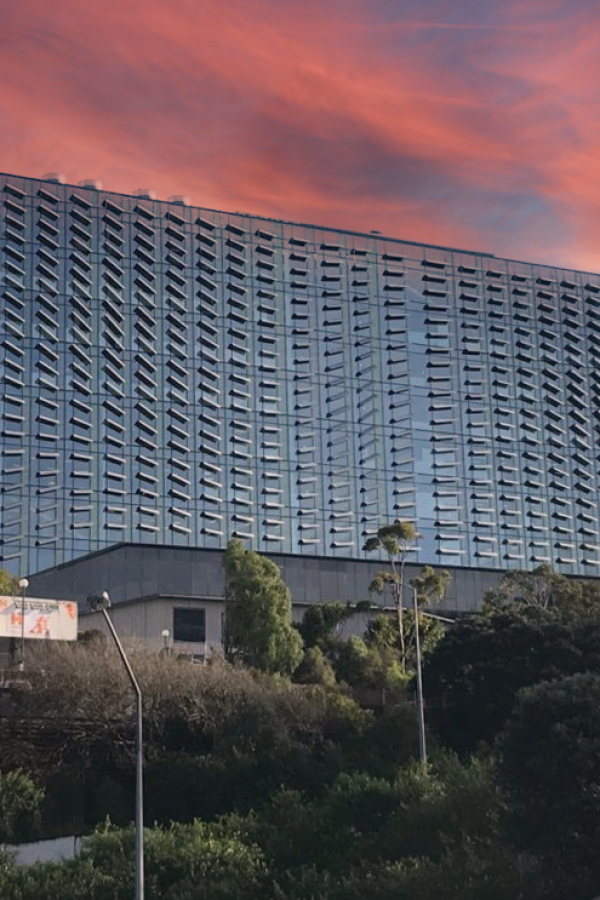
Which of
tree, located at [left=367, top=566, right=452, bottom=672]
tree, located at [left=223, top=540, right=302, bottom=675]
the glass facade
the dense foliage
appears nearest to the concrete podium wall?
tree, located at [left=367, top=566, right=452, bottom=672]

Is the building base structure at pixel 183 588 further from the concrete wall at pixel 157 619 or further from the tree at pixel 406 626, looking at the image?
the tree at pixel 406 626

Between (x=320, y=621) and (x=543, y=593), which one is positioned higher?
(x=543, y=593)

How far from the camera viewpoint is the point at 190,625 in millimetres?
108500

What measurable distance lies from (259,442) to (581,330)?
53.2m

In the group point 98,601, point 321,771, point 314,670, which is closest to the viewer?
point 98,601

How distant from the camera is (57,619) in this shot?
81500 mm

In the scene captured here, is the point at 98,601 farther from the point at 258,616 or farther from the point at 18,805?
the point at 258,616

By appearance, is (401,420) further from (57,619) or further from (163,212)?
(57,619)

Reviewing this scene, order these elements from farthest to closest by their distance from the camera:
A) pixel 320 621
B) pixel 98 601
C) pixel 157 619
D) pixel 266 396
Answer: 1. pixel 266 396
2. pixel 157 619
3. pixel 320 621
4. pixel 98 601

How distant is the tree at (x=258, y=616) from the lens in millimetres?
→ 90625

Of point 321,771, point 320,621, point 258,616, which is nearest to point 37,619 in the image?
point 258,616

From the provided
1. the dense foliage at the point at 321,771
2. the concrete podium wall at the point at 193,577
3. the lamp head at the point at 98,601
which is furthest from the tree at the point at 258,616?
the lamp head at the point at 98,601

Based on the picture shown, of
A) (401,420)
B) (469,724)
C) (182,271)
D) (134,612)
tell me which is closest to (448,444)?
(401,420)

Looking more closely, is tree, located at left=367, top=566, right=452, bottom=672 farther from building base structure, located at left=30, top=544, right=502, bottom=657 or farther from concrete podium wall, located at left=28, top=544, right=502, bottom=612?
concrete podium wall, located at left=28, top=544, right=502, bottom=612
